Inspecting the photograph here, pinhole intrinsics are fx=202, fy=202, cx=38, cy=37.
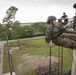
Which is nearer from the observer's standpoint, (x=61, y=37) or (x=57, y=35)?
(x=57, y=35)

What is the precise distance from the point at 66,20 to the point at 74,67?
5614 mm

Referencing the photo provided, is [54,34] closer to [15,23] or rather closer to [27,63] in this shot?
[27,63]

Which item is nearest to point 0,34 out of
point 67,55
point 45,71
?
point 67,55

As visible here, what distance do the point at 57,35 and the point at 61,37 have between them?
461 millimetres

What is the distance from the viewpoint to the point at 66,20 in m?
6.05

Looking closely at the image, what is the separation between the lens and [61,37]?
641cm

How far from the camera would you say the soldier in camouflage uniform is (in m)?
5.83

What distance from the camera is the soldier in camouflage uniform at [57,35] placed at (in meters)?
5.83

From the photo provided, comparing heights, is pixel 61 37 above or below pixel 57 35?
below

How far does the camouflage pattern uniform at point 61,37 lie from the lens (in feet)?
19.3

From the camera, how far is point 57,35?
598 centimetres

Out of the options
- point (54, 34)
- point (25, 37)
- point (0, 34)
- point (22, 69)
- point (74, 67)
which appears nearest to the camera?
point (54, 34)

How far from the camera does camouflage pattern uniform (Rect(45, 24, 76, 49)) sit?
5.88 meters

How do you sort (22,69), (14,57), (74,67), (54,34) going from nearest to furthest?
(54,34) → (74,67) → (22,69) → (14,57)
